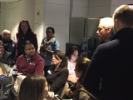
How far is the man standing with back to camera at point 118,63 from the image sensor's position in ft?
3.98

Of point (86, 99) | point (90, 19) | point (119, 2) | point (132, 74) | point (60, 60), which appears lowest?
point (86, 99)

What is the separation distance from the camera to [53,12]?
15.9 feet

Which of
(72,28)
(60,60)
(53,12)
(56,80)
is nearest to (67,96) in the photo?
(56,80)

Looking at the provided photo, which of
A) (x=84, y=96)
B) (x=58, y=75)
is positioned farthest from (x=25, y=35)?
(x=84, y=96)

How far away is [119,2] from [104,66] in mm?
3726

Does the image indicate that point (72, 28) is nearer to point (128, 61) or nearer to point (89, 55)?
point (89, 55)

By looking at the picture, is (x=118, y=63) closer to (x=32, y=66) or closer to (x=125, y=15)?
(x=125, y=15)

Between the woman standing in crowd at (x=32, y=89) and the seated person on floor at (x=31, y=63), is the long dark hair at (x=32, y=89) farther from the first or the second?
the seated person on floor at (x=31, y=63)

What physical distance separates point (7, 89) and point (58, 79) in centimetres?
67

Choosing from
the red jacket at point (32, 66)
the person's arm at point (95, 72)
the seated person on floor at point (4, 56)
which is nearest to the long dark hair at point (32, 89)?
the person's arm at point (95, 72)

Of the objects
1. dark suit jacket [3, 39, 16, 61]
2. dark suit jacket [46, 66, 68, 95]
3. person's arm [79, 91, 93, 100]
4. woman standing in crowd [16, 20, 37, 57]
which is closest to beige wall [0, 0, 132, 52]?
dark suit jacket [3, 39, 16, 61]

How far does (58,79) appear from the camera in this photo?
262 cm

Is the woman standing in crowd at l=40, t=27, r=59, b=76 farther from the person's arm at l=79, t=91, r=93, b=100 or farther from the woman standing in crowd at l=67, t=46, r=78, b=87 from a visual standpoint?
the person's arm at l=79, t=91, r=93, b=100

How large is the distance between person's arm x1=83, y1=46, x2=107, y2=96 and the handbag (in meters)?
1.41
